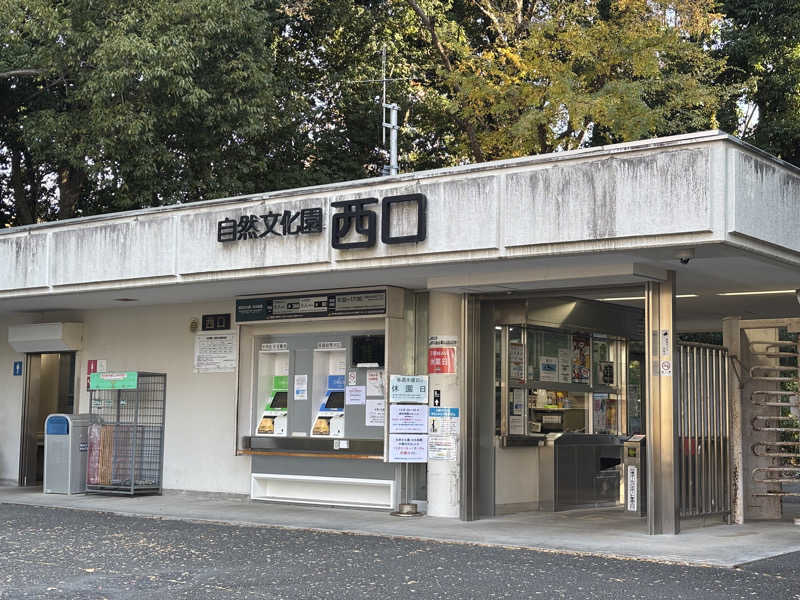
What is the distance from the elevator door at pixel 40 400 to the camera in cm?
1652

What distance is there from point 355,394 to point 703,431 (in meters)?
3.98

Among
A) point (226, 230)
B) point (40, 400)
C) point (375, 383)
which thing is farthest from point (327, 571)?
point (40, 400)

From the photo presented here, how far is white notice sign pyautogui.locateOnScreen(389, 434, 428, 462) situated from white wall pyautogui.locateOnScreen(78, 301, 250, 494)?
2767mm

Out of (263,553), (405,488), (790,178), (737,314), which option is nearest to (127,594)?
(263,553)

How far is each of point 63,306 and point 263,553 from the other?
24.8ft

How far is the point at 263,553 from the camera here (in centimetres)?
917

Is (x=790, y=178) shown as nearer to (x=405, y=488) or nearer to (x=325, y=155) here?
→ (x=405, y=488)

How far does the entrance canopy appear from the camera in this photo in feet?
29.4

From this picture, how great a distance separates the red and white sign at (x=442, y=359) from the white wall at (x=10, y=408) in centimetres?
754

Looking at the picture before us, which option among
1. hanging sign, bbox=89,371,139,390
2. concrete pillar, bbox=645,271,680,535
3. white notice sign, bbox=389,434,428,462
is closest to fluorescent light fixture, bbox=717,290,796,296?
concrete pillar, bbox=645,271,680,535

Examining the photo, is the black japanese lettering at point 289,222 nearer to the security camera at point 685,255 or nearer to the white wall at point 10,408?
the security camera at point 685,255

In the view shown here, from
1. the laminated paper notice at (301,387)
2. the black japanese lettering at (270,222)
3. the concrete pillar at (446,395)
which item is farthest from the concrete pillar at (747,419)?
the black japanese lettering at (270,222)

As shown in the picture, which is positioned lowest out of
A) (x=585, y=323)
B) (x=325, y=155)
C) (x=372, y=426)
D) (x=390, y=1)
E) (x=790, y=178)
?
(x=372, y=426)

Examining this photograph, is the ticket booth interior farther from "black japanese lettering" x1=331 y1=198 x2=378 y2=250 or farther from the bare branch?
the bare branch
